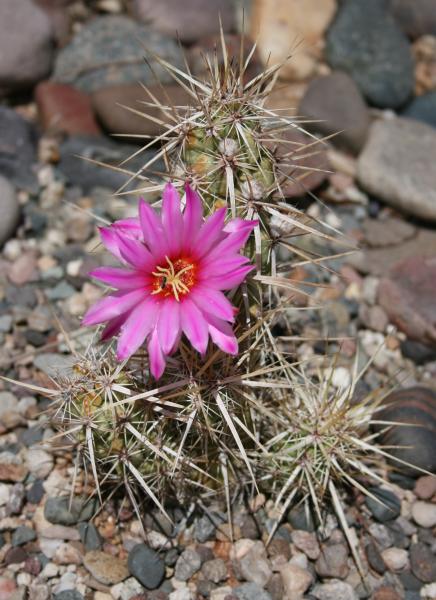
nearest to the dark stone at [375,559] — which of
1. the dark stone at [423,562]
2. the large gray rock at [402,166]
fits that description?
the dark stone at [423,562]

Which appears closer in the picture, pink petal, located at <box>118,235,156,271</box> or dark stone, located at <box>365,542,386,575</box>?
pink petal, located at <box>118,235,156,271</box>

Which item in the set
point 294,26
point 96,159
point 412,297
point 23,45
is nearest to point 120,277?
point 412,297

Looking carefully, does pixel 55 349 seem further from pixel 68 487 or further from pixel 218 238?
pixel 218 238

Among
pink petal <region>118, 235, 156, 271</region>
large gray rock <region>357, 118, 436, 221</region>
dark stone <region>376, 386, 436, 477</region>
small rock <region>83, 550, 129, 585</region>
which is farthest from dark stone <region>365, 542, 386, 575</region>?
large gray rock <region>357, 118, 436, 221</region>

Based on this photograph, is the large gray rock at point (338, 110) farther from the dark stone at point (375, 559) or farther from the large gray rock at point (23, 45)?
the dark stone at point (375, 559)

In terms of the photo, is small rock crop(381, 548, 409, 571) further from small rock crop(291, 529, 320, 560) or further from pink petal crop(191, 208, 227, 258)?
pink petal crop(191, 208, 227, 258)

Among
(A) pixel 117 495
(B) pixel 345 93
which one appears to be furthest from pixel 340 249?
(A) pixel 117 495

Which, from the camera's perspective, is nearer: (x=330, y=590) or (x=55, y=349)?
(x=330, y=590)

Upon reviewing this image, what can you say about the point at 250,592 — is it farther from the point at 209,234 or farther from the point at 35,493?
the point at 209,234
